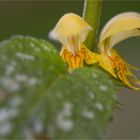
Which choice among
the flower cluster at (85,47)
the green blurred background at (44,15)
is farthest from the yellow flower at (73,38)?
the green blurred background at (44,15)

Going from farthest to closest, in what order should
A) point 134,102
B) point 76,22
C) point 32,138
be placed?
1. point 134,102
2. point 76,22
3. point 32,138

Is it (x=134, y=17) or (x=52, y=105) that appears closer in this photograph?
(x=52, y=105)

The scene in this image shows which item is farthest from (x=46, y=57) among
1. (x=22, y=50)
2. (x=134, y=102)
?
(x=134, y=102)

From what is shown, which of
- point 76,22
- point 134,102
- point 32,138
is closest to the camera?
point 32,138

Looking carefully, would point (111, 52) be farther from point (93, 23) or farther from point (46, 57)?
point (46, 57)

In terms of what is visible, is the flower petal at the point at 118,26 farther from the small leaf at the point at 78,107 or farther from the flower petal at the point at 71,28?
the small leaf at the point at 78,107

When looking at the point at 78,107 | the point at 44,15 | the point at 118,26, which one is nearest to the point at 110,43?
the point at 118,26

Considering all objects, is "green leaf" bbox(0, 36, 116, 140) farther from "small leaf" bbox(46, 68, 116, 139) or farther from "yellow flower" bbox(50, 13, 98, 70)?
"yellow flower" bbox(50, 13, 98, 70)

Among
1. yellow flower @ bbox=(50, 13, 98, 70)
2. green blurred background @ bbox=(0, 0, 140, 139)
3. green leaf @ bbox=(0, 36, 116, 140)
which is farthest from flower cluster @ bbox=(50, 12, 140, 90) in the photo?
green blurred background @ bbox=(0, 0, 140, 139)
